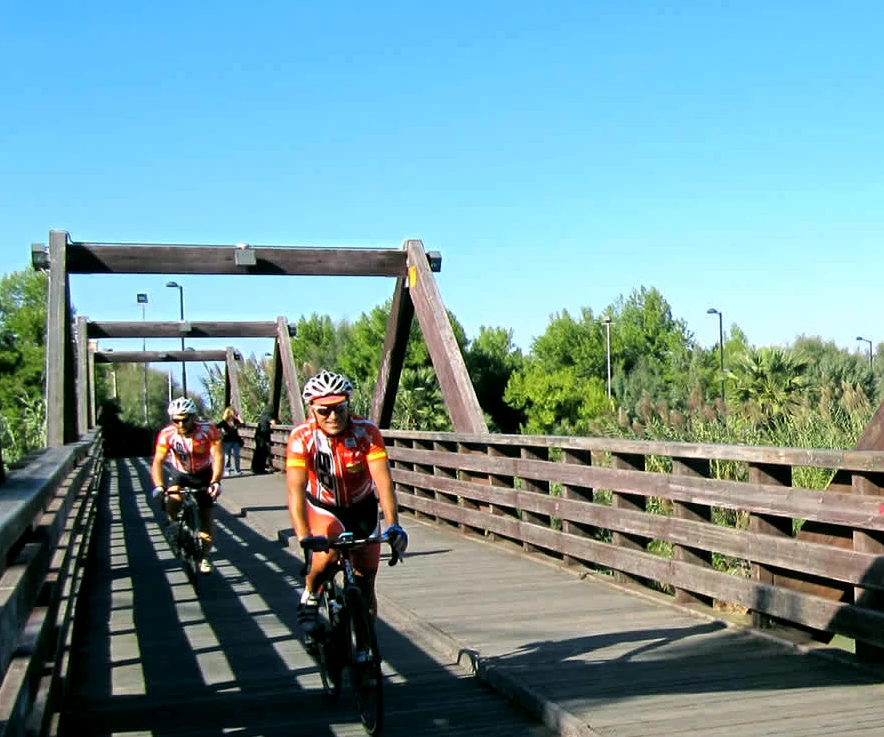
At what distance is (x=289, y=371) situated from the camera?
22.5 m

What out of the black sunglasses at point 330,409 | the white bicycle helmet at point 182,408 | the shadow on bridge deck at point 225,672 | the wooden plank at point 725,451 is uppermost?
the white bicycle helmet at point 182,408

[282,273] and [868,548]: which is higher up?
[282,273]

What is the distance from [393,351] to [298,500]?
8.85 meters

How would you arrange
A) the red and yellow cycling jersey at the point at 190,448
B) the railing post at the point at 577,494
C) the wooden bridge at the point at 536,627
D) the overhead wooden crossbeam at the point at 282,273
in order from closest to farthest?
the wooden bridge at the point at 536,627 < the railing post at the point at 577,494 < the red and yellow cycling jersey at the point at 190,448 < the overhead wooden crossbeam at the point at 282,273

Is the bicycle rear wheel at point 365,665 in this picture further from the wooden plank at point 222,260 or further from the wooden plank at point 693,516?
the wooden plank at point 222,260

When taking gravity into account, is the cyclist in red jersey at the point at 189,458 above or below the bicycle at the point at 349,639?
above

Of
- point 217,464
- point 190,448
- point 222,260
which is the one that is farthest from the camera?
point 222,260

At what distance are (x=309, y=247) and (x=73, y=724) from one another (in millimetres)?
9529

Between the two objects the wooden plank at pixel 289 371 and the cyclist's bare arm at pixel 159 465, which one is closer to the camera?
the cyclist's bare arm at pixel 159 465

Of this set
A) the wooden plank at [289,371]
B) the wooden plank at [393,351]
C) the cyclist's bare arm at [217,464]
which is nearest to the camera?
the cyclist's bare arm at [217,464]

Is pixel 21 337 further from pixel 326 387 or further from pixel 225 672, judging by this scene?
pixel 326 387

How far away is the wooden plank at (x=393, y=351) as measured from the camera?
14445 millimetres

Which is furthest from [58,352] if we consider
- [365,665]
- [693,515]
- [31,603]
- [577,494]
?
[31,603]

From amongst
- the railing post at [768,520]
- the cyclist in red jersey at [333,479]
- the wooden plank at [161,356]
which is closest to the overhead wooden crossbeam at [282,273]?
the railing post at [768,520]
